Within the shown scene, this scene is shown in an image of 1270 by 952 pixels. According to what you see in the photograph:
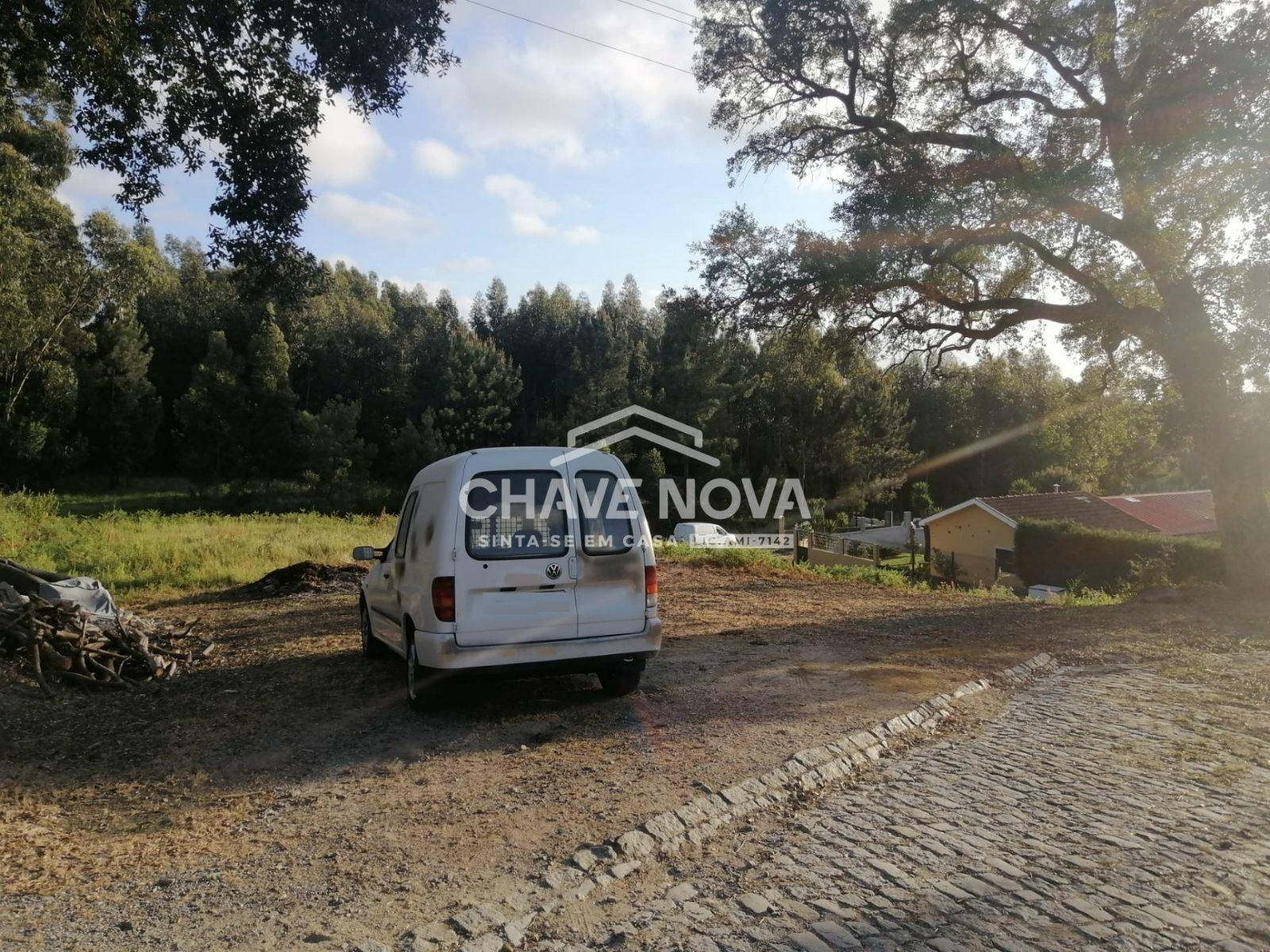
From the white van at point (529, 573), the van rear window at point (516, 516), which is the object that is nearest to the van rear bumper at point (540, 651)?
the white van at point (529, 573)

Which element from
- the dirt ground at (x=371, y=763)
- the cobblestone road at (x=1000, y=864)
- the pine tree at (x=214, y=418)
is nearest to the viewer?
the cobblestone road at (x=1000, y=864)

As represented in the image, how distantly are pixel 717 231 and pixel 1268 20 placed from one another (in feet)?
25.4

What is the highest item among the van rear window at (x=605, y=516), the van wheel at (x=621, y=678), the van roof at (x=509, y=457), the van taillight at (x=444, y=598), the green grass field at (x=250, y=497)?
the green grass field at (x=250, y=497)

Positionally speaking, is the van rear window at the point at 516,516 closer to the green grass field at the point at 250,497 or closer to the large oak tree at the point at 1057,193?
the large oak tree at the point at 1057,193

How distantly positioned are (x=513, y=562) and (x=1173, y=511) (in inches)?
1497

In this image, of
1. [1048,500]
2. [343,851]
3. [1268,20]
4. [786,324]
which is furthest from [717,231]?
[1048,500]

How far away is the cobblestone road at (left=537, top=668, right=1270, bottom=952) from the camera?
3088mm

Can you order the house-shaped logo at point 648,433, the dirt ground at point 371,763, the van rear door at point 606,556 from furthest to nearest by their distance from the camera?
the house-shaped logo at point 648,433 → the van rear door at point 606,556 → the dirt ground at point 371,763

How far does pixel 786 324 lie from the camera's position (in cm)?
1403

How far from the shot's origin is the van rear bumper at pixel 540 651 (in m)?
5.67

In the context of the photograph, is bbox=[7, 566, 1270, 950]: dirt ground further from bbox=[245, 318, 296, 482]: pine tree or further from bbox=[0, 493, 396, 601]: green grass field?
bbox=[245, 318, 296, 482]: pine tree

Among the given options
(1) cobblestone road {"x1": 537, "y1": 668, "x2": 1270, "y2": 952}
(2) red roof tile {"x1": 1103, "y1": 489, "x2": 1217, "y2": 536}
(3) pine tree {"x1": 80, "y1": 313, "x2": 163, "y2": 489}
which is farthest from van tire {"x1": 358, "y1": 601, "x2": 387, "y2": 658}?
(3) pine tree {"x1": 80, "y1": 313, "x2": 163, "y2": 489}

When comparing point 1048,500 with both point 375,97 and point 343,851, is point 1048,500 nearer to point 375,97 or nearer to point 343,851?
point 375,97

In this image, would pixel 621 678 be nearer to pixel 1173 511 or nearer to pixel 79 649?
pixel 79 649
